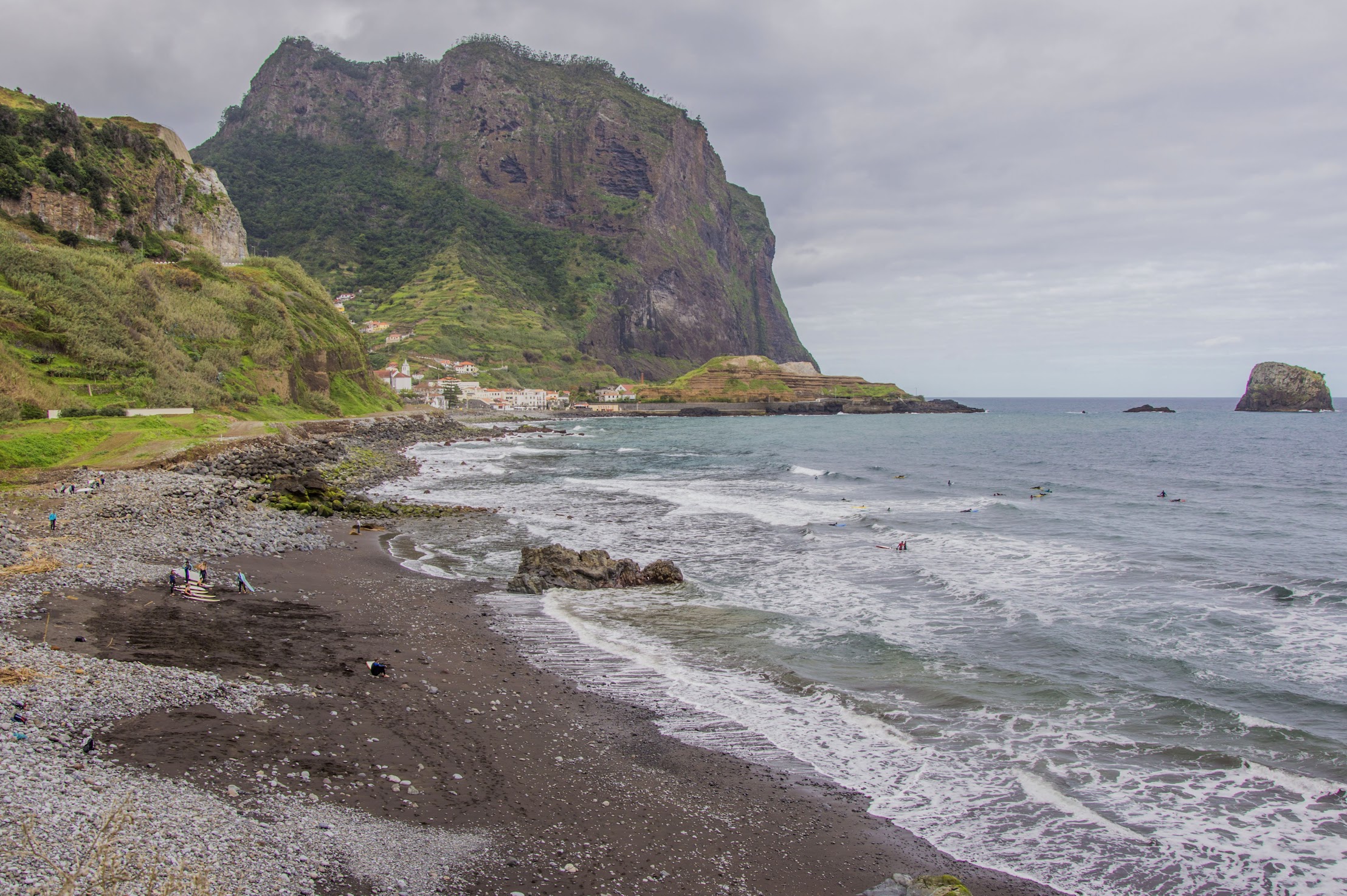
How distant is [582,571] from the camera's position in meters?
20.1

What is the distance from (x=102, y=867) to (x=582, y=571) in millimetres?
14493

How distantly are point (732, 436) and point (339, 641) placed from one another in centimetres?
8518

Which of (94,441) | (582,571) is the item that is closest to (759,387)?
(94,441)

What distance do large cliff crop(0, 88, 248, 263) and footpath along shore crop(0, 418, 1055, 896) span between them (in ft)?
188

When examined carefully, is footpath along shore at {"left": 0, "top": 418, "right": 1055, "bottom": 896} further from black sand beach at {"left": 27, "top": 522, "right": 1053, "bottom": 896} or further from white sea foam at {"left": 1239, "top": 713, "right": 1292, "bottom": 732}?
white sea foam at {"left": 1239, "top": 713, "right": 1292, "bottom": 732}

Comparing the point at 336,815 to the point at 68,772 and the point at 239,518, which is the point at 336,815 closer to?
the point at 68,772

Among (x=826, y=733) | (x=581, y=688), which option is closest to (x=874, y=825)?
(x=826, y=733)

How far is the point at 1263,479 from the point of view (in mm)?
47562

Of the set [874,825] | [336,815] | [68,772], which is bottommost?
[874,825]

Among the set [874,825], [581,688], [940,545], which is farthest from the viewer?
[940,545]

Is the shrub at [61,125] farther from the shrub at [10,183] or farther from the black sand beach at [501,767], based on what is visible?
the black sand beach at [501,767]

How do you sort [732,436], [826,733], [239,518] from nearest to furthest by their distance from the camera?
[826,733]
[239,518]
[732,436]

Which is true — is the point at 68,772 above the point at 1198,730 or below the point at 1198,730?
above

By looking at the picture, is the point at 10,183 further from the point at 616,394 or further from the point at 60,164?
the point at 616,394
